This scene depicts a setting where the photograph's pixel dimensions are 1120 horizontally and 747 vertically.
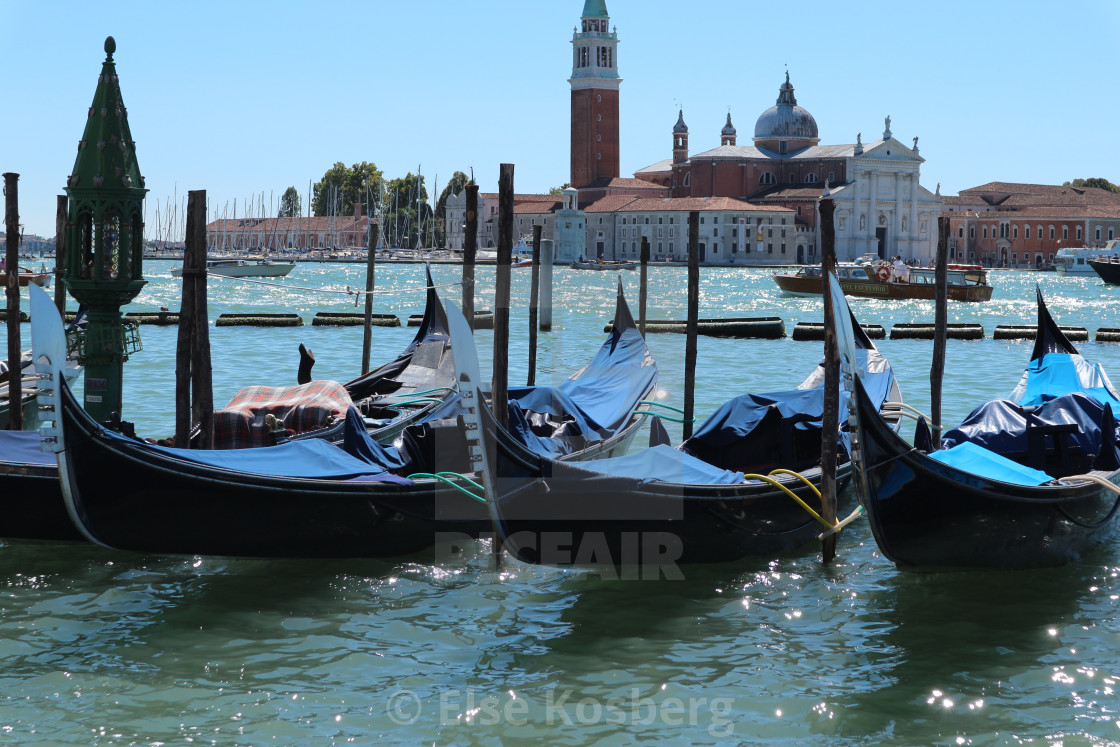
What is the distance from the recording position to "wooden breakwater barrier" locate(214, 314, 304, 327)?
18.1m

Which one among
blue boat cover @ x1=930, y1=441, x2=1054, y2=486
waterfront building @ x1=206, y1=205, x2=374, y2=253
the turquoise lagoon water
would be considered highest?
waterfront building @ x1=206, y1=205, x2=374, y2=253

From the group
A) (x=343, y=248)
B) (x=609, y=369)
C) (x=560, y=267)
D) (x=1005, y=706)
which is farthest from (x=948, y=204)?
(x=1005, y=706)

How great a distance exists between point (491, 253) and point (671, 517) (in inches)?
2337

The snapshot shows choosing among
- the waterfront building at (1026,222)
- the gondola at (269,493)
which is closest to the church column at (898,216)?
the waterfront building at (1026,222)

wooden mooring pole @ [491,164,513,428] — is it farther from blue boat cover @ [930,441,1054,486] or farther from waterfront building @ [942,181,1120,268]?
waterfront building @ [942,181,1120,268]

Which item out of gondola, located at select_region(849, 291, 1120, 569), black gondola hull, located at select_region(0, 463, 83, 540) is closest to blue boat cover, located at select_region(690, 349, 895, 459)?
gondola, located at select_region(849, 291, 1120, 569)

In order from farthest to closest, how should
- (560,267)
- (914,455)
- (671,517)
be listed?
(560,267)
(671,517)
(914,455)

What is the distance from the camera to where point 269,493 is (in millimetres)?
4465

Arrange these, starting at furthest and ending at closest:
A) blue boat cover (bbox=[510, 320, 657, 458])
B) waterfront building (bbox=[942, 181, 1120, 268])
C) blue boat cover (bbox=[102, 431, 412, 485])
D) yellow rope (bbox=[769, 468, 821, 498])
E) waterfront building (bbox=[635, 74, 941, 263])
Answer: waterfront building (bbox=[942, 181, 1120, 268])
waterfront building (bbox=[635, 74, 941, 263])
blue boat cover (bbox=[510, 320, 657, 458])
yellow rope (bbox=[769, 468, 821, 498])
blue boat cover (bbox=[102, 431, 412, 485])

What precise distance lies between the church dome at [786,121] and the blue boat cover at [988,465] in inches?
2186

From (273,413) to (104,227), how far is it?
120cm

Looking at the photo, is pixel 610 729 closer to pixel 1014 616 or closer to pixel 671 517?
pixel 671 517

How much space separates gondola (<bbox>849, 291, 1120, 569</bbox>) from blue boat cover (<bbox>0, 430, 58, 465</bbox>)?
3191mm

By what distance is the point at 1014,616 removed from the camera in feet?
14.5
